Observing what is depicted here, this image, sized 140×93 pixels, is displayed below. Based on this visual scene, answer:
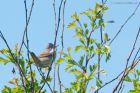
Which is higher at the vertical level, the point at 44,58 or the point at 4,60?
the point at 44,58

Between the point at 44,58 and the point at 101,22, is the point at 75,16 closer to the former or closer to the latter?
the point at 101,22

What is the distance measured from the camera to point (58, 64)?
5809 mm

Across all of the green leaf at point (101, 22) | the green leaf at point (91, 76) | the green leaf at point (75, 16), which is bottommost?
the green leaf at point (91, 76)

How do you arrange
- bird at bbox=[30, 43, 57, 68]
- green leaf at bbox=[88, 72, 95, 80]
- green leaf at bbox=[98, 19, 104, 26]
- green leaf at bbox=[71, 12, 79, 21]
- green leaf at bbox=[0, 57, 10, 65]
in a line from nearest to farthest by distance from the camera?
green leaf at bbox=[88, 72, 95, 80] → green leaf at bbox=[0, 57, 10, 65] → green leaf at bbox=[98, 19, 104, 26] → green leaf at bbox=[71, 12, 79, 21] → bird at bbox=[30, 43, 57, 68]

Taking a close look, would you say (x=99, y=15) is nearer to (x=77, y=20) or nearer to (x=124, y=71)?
(x=77, y=20)

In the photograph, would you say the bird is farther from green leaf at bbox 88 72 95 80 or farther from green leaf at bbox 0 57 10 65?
green leaf at bbox 88 72 95 80

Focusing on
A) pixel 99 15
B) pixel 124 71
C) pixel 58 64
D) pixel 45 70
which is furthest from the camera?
pixel 45 70

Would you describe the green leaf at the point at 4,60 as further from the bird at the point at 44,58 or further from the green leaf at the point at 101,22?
the green leaf at the point at 101,22

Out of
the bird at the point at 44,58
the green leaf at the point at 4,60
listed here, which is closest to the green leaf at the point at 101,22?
the bird at the point at 44,58

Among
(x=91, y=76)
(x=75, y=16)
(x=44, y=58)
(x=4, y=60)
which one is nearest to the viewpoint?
(x=91, y=76)

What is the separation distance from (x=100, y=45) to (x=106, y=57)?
0.19m

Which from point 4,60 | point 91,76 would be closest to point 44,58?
point 4,60

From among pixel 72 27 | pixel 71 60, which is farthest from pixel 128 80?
pixel 72 27

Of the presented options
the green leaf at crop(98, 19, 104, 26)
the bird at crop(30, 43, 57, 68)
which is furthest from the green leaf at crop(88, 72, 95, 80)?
the bird at crop(30, 43, 57, 68)
